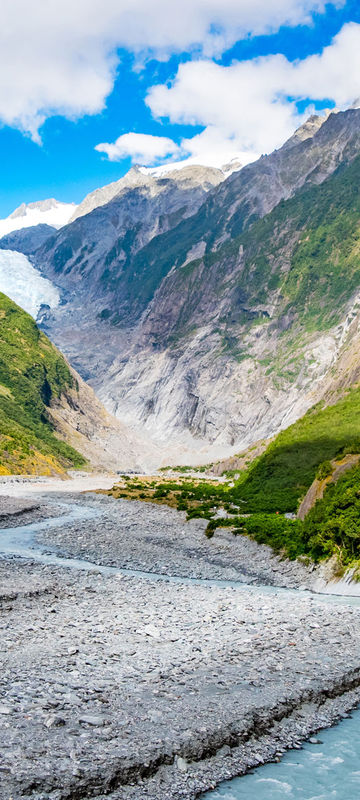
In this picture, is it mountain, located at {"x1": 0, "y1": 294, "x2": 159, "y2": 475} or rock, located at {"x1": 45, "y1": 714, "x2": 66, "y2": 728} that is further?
mountain, located at {"x1": 0, "y1": 294, "x2": 159, "y2": 475}

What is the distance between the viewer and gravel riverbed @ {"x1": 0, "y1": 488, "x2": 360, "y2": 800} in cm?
1316

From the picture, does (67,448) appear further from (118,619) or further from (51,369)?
(118,619)

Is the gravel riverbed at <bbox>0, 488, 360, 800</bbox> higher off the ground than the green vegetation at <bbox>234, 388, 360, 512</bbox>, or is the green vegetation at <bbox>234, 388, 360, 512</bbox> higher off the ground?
the green vegetation at <bbox>234, 388, 360, 512</bbox>

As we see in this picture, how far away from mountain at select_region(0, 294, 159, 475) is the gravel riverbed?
7636 cm

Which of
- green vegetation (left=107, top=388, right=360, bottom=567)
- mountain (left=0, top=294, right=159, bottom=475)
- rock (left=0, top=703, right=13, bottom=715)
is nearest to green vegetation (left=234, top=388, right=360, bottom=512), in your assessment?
green vegetation (left=107, top=388, right=360, bottom=567)

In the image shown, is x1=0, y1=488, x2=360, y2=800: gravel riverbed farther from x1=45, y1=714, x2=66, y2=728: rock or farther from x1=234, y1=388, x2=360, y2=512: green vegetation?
x1=234, y1=388, x2=360, y2=512: green vegetation

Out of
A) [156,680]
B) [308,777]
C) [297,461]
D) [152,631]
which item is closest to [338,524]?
[152,631]

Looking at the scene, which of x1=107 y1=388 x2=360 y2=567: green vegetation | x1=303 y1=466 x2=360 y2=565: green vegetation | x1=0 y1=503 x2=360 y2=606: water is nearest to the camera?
x1=0 y1=503 x2=360 y2=606: water

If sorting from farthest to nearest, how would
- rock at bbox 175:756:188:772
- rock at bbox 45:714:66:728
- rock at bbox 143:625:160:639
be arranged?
rock at bbox 143:625:160:639, rock at bbox 45:714:66:728, rock at bbox 175:756:188:772

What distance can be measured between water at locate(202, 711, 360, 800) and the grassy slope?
293 feet

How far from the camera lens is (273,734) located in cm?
1542

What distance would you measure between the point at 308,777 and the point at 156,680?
16.9ft

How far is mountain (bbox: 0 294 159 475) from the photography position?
373ft

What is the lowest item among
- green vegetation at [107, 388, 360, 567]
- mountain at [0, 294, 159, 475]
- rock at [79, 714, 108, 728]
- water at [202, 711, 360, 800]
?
mountain at [0, 294, 159, 475]
